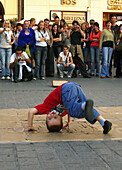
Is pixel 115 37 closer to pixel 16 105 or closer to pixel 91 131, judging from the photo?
pixel 16 105

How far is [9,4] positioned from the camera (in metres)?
32.0

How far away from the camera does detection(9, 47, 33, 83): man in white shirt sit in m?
13.1

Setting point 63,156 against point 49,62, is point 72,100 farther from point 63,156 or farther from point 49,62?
point 49,62

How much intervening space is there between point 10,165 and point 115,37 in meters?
11.4

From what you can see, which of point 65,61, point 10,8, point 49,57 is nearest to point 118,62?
point 65,61

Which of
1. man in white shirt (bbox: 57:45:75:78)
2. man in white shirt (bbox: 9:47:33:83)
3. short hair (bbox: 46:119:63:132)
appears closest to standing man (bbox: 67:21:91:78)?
man in white shirt (bbox: 57:45:75:78)

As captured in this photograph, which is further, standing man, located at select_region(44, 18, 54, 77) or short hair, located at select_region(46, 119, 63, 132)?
standing man, located at select_region(44, 18, 54, 77)

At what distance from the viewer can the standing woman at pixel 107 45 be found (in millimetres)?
14555

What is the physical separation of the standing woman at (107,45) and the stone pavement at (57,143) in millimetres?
5813

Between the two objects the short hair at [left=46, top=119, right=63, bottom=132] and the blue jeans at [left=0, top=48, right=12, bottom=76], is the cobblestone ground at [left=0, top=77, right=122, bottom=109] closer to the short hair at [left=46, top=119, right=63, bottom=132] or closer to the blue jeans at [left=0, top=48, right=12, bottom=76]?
the blue jeans at [left=0, top=48, right=12, bottom=76]

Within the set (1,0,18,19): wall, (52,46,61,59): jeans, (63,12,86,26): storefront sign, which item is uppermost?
(1,0,18,19): wall

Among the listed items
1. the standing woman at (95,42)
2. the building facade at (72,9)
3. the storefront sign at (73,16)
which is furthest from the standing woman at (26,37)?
the storefront sign at (73,16)

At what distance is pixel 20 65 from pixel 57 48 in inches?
90.7

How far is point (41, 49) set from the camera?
14086 millimetres
